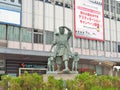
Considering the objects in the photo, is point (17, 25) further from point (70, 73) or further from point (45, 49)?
point (70, 73)

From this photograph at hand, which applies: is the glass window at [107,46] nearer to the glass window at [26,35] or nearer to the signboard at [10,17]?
the glass window at [26,35]

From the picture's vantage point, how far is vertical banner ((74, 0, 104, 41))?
4700 cm

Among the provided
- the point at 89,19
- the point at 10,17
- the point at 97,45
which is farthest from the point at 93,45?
the point at 10,17

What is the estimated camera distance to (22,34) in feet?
131

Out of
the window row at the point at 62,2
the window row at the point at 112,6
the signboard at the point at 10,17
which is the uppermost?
the window row at the point at 112,6

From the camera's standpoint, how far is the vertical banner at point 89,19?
4700cm

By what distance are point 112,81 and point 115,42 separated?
38.2m

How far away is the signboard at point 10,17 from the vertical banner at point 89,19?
10.4 meters

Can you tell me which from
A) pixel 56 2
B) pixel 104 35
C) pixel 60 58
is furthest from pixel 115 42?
pixel 60 58

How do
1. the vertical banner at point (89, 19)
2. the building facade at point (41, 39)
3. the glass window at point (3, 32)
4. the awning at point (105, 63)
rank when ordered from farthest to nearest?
the awning at point (105, 63), the vertical banner at point (89, 19), the building facade at point (41, 39), the glass window at point (3, 32)

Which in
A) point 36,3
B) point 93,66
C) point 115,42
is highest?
point 36,3

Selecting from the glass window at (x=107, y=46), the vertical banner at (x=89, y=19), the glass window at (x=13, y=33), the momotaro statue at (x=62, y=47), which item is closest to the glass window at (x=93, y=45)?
the vertical banner at (x=89, y=19)

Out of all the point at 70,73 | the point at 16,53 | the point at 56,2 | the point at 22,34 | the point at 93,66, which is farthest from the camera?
the point at 93,66

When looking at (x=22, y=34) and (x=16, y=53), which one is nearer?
(x=16, y=53)
